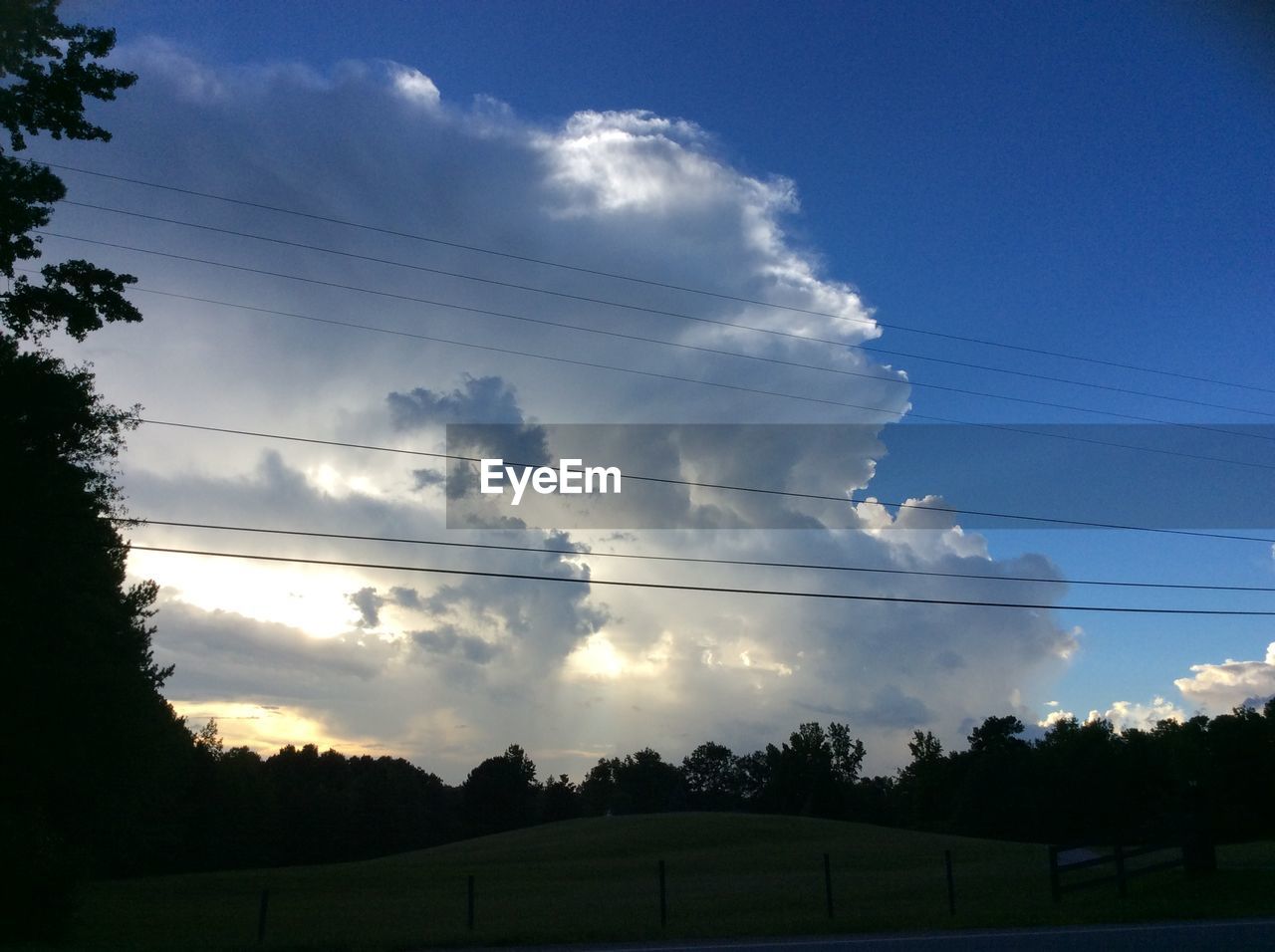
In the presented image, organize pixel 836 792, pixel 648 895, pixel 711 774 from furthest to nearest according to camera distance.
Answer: pixel 711 774 → pixel 836 792 → pixel 648 895

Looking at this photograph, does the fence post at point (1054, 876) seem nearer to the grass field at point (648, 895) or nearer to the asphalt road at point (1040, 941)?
the grass field at point (648, 895)

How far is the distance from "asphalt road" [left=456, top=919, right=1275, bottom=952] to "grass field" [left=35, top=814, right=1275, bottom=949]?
1908mm

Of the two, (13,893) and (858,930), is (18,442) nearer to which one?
(13,893)

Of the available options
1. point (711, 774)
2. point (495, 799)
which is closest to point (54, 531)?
point (495, 799)

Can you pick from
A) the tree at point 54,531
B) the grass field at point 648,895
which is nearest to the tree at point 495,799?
the grass field at point 648,895

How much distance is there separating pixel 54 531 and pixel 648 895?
24580mm

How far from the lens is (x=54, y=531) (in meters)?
26.4

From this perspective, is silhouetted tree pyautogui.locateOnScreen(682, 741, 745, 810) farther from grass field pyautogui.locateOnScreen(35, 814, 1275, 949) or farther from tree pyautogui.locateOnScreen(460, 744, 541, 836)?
grass field pyautogui.locateOnScreen(35, 814, 1275, 949)

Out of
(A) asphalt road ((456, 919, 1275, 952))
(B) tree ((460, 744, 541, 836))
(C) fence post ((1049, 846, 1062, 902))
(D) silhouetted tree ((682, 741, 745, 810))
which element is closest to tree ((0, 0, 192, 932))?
(A) asphalt road ((456, 919, 1275, 952))

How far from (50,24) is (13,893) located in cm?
2020

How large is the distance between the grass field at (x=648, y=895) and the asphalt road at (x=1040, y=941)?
1.91 meters

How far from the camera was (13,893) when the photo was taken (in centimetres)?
2397

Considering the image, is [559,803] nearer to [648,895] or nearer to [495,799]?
[495,799]

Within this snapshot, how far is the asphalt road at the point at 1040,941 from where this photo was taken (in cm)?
1499
